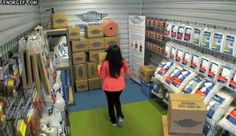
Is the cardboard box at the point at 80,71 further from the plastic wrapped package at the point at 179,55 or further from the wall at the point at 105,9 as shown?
the plastic wrapped package at the point at 179,55

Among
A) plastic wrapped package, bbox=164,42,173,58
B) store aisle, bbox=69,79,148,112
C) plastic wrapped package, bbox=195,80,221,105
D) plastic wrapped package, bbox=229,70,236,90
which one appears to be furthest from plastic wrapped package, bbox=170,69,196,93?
store aisle, bbox=69,79,148,112

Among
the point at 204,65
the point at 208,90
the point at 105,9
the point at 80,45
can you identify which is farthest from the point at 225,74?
the point at 105,9

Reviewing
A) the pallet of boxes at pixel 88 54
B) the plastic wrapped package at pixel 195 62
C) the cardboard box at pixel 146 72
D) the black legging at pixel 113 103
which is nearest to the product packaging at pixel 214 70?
the plastic wrapped package at pixel 195 62

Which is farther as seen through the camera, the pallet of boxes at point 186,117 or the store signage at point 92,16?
the store signage at point 92,16

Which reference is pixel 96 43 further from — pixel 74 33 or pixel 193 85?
pixel 193 85

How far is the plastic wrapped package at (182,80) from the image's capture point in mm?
3763

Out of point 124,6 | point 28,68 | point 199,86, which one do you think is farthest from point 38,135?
point 124,6

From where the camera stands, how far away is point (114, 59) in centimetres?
362

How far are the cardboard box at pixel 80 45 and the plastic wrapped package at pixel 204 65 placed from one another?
113 inches

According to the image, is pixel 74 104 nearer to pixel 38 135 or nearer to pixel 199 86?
pixel 199 86

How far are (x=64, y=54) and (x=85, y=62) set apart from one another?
4.17 ft

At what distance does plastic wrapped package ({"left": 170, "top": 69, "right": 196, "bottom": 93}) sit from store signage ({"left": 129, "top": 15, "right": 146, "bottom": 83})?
1.88 m

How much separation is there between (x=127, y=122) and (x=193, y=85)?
4.41 ft

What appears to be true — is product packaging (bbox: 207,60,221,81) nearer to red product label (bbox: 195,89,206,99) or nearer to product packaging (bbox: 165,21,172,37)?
red product label (bbox: 195,89,206,99)
